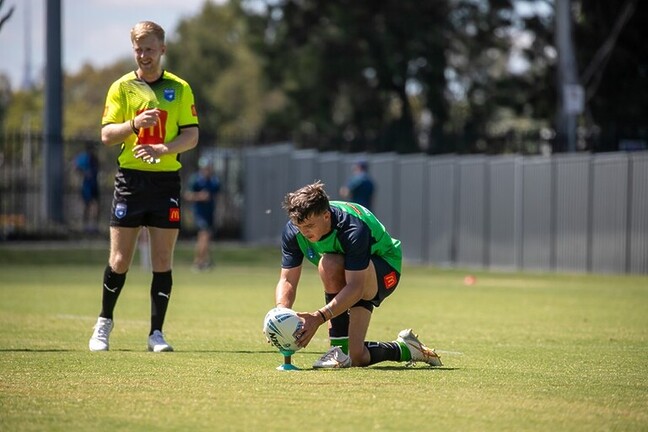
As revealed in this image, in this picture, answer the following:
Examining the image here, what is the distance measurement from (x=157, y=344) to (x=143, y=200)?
Answer: 115 centimetres

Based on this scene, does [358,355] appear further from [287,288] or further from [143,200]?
[143,200]

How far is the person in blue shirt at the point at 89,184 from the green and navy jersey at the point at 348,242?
2484 centimetres

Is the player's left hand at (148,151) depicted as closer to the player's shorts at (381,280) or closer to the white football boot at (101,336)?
the white football boot at (101,336)

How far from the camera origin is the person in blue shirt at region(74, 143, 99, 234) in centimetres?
3394

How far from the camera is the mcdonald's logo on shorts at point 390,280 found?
963 centimetres

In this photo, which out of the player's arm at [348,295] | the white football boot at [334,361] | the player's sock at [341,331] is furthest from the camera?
the player's sock at [341,331]

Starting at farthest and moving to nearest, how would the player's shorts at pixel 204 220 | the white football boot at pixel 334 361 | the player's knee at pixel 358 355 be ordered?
the player's shorts at pixel 204 220
the player's knee at pixel 358 355
the white football boot at pixel 334 361

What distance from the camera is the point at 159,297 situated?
36.2ft

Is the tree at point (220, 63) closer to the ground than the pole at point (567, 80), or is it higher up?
higher up

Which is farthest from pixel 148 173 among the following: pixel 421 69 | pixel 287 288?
pixel 421 69

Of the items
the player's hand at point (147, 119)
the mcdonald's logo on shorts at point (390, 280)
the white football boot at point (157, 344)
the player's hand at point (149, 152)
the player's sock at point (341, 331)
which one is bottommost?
the white football boot at point (157, 344)

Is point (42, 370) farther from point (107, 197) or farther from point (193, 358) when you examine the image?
point (107, 197)

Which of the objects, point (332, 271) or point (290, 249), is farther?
point (290, 249)

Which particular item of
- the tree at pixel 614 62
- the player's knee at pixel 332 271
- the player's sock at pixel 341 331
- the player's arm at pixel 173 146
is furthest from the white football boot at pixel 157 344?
the tree at pixel 614 62
